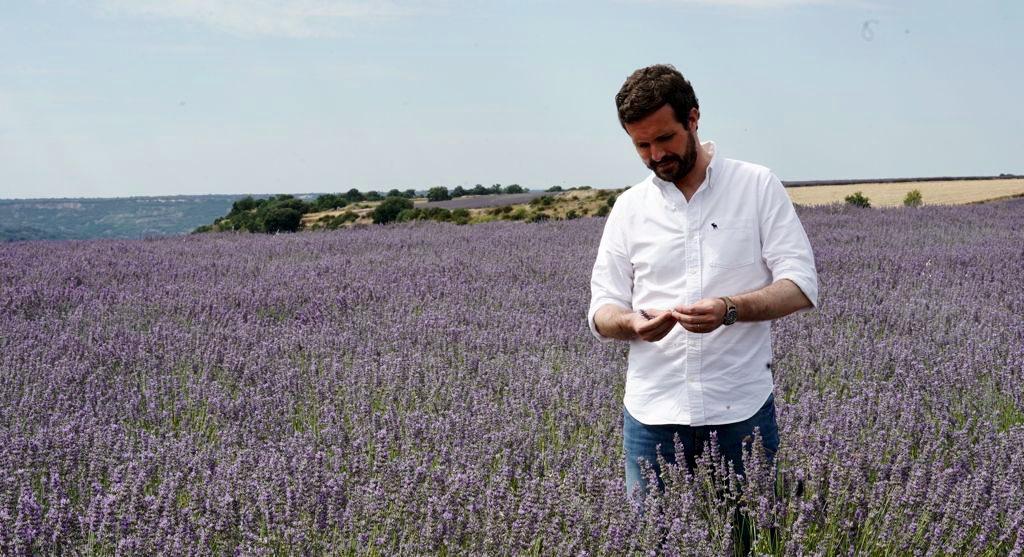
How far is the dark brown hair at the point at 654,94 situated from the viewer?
75.2 inches

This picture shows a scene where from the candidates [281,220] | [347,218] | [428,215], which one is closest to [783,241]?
[281,220]

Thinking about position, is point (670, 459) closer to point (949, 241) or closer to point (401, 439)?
point (401, 439)

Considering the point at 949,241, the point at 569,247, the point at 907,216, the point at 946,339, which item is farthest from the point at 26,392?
the point at 907,216

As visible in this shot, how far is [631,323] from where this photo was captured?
1966mm

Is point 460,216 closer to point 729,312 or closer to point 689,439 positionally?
point 689,439

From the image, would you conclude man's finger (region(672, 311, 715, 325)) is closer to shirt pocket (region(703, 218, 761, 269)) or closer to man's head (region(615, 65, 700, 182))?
shirt pocket (region(703, 218, 761, 269))

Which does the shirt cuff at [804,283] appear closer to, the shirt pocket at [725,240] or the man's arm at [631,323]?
the shirt pocket at [725,240]

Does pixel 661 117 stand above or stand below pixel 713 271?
above

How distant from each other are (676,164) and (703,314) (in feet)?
1.24

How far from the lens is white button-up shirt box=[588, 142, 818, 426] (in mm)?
2035

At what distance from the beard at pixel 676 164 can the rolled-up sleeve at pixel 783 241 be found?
0.19 metres

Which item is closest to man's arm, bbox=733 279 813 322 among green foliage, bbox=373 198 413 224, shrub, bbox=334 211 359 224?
green foliage, bbox=373 198 413 224

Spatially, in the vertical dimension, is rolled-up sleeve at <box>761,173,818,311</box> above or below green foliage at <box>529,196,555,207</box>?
below

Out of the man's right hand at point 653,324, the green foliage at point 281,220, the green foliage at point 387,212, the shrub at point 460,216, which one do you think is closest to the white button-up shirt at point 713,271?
the man's right hand at point 653,324
